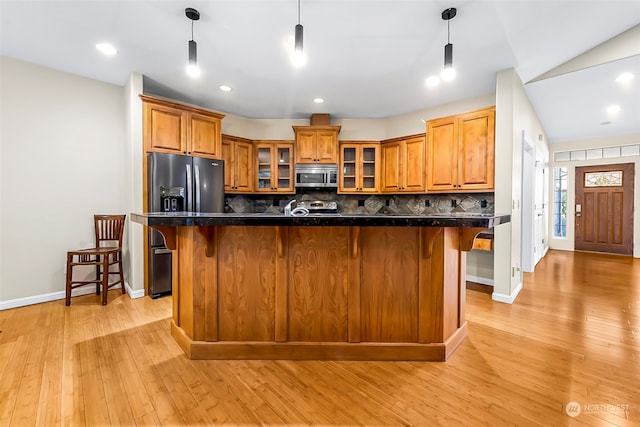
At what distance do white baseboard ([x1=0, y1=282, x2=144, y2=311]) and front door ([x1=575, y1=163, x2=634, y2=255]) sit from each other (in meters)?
8.98

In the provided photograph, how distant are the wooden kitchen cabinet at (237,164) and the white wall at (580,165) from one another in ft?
23.5

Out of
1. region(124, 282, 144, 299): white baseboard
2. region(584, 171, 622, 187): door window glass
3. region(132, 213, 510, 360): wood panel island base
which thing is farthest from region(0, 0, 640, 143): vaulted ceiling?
region(584, 171, 622, 187): door window glass

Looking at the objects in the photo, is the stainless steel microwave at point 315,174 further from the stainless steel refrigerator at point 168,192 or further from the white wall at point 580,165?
the white wall at point 580,165

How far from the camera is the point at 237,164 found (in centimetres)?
469

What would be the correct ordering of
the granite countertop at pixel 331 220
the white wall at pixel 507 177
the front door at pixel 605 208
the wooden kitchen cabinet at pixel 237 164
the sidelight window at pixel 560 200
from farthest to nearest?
the sidelight window at pixel 560 200 < the front door at pixel 605 208 < the wooden kitchen cabinet at pixel 237 164 < the white wall at pixel 507 177 < the granite countertop at pixel 331 220

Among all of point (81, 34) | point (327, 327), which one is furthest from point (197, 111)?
point (327, 327)

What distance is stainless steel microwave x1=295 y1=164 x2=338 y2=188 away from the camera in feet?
15.6

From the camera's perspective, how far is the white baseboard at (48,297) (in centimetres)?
293

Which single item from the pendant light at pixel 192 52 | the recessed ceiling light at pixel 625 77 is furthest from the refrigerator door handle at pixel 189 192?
the recessed ceiling light at pixel 625 77

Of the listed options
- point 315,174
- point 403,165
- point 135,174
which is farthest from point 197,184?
point 403,165

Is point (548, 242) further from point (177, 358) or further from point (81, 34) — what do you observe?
point (81, 34)

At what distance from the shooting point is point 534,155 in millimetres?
4574
